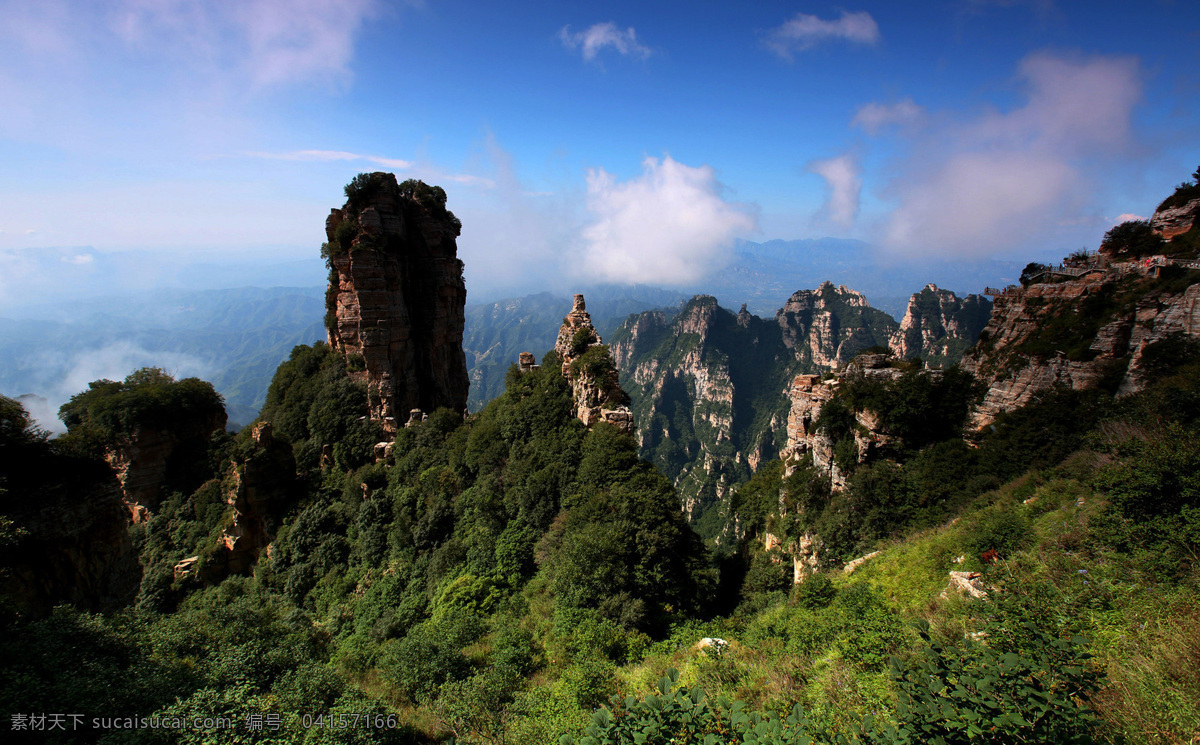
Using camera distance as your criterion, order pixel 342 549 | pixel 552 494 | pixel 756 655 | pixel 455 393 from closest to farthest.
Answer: pixel 756 655 → pixel 552 494 → pixel 342 549 → pixel 455 393

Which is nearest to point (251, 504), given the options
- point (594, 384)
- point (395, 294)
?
point (395, 294)

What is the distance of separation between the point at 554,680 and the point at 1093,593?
501 inches

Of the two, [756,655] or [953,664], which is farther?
[756,655]

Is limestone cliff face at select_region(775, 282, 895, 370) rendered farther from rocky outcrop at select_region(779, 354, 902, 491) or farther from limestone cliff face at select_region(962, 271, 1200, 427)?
limestone cliff face at select_region(962, 271, 1200, 427)

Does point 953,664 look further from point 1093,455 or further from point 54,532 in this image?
point 54,532

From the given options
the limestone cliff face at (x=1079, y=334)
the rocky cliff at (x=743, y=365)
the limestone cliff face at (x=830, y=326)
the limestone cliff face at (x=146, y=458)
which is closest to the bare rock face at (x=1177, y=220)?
the limestone cliff face at (x=1079, y=334)

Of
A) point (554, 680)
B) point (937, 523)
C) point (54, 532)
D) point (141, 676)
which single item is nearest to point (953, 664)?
point (554, 680)

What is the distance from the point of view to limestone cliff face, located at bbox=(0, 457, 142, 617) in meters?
12.2

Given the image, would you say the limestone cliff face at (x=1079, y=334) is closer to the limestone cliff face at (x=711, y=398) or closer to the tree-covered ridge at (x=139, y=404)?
the tree-covered ridge at (x=139, y=404)

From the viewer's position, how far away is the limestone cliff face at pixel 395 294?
31.0 metres

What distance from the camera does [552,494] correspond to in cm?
2286

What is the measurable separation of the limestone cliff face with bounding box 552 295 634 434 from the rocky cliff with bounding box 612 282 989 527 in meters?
79.2

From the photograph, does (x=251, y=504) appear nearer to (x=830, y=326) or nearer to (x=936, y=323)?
(x=936, y=323)

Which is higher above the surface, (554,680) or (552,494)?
(552,494)
